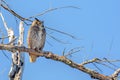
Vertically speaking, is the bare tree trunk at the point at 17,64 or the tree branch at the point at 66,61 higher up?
the tree branch at the point at 66,61

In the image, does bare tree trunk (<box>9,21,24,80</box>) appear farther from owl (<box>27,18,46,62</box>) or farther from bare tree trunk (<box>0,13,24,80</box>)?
owl (<box>27,18,46,62</box>)

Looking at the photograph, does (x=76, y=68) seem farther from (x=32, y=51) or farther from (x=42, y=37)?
(x=42, y=37)

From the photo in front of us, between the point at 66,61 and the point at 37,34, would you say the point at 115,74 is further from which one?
the point at 37,34

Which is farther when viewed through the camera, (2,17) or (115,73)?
(2,17)

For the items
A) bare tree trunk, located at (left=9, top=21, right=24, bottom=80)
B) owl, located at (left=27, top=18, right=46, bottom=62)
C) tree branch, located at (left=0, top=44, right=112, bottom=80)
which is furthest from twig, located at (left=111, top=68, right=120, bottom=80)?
owl, located at (left=27, top=18, right=46, bottom=62)

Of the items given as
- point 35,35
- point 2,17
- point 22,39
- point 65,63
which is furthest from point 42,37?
point 65,63

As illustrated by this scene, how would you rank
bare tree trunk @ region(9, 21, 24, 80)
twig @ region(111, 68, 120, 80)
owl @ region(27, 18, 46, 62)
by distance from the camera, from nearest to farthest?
twig @ region(111, 68, 120, 80) < bare tree trunk @ region(9, 21, 24, 80) < owl @ region(27, 18, 46, 62)

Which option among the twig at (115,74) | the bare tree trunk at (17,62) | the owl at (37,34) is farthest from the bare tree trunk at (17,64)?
the twig at (115,74)

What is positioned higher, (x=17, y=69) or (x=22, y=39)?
(x=22, y=39)

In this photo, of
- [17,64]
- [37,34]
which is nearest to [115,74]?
[17,64]

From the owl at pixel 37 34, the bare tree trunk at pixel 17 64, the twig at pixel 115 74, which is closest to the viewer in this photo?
the twig at pixel 115 74

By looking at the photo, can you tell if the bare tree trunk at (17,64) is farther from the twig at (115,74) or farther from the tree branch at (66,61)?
the twig at (115,74)

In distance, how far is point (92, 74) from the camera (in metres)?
4.29

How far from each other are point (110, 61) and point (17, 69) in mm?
1473
